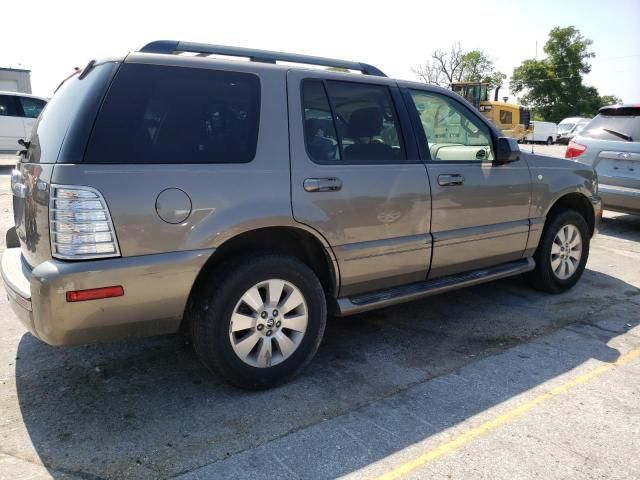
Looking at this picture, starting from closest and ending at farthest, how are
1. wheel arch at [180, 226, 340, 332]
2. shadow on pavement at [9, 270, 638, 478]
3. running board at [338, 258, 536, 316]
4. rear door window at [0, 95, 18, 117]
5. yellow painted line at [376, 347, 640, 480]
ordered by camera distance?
1. yellow painted line at [376, 347, 640, 480]
2. shadow on pavement at [9, 270, 638, 478]
3. wheel arch at [180, 226, 340, 332]
4. running board at [338, 258, 536, 316]
5. rear door window at [0, 95, 18, 117]

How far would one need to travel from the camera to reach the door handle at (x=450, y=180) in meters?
3.70

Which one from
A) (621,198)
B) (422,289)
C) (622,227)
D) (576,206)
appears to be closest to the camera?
(422,289)

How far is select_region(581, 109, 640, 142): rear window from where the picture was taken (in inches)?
278

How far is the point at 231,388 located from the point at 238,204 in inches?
44.5

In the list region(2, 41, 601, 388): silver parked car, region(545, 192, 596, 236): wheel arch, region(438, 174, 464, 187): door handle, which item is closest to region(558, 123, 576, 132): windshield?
region(545, 192, 596, 236): wheel arch

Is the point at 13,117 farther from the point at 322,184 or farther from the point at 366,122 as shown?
the point at 322,184

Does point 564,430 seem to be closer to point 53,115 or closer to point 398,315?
point 398,315

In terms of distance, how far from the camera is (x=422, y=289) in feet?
12.3

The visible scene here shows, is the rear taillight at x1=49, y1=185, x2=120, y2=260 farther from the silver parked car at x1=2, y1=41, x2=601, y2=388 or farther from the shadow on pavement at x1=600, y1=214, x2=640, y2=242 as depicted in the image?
the shadow on pavement at x1=600, y1=214, x2=640, y2=242

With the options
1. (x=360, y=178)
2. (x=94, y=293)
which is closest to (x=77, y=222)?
(x=94, y=293)

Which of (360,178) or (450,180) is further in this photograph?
(450,180)

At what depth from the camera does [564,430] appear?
273 centimetres

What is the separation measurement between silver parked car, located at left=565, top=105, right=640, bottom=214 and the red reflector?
21.9 ft

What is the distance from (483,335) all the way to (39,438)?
9.88ft
